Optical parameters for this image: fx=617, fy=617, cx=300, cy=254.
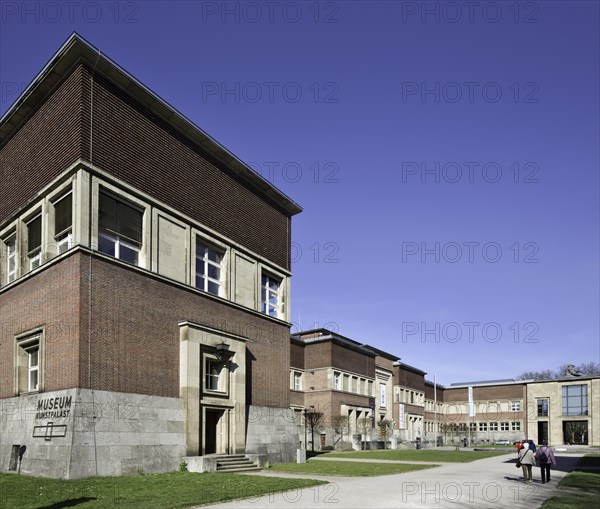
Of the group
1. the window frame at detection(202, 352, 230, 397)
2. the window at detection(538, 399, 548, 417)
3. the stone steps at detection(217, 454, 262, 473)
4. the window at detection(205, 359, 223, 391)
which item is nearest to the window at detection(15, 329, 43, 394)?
the window frame at detection(202, 352, 230, 397)

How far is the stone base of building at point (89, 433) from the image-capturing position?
63.5ft

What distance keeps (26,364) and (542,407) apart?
83.3m

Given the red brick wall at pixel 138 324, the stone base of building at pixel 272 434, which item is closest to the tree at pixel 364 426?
the stone base of building at pixel 272 434

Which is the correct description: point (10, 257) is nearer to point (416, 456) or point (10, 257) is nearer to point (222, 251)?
point (222, 251)

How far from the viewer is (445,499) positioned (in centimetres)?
1590

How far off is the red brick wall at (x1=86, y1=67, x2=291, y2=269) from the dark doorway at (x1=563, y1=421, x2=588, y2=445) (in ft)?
227

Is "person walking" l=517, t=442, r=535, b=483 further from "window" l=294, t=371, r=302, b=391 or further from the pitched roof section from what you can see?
"window" l=294, t=371, r=302, b=391

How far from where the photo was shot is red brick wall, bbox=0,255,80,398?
20281 mm

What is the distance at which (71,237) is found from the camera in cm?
2159

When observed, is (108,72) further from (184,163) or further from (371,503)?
(371,503)

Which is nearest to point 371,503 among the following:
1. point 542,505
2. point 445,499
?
point 445,499

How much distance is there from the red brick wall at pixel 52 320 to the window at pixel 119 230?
1.80 metres

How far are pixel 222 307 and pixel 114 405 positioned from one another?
7938 mm

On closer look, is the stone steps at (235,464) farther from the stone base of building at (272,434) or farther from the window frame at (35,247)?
the window frame at (35,247)
